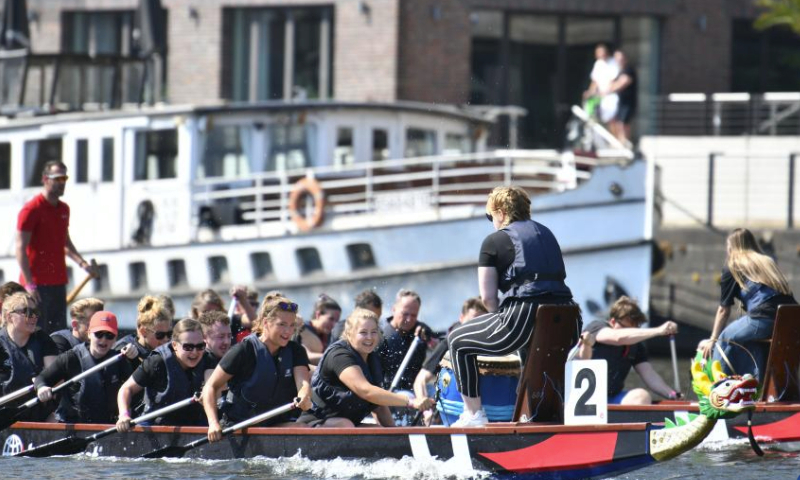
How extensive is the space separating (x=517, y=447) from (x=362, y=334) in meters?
1.35

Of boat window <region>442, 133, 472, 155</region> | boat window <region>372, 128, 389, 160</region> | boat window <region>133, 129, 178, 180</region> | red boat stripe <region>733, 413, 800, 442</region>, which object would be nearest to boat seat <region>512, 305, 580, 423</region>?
red boat stripe <region>733, 413, 800, 442</region>

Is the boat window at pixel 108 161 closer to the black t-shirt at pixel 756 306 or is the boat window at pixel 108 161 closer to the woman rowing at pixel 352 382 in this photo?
the woman rowing at pixel 352 382

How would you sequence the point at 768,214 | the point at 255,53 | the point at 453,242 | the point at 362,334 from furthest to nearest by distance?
the point at 255,53 < the point at 768,214 < the point at 453,242 < the point at 362,334

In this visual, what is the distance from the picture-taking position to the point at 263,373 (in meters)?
10.6

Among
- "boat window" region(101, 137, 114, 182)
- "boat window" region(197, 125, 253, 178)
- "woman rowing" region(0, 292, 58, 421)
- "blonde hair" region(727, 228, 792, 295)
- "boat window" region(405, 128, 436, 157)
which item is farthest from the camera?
"boat window" region(405, 128, 436, 157)

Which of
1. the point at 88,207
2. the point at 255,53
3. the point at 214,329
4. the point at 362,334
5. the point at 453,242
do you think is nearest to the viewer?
the point at 362,334

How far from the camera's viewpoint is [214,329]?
11242 mm

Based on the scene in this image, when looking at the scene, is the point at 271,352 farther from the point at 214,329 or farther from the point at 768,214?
the point at 768,214

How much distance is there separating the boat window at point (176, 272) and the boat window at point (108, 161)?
139cm

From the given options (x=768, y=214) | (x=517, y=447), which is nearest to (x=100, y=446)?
(x=517, y=447)

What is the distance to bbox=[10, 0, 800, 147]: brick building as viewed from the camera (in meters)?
25.5

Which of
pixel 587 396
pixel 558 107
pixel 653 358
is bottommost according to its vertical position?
pixel 653 358

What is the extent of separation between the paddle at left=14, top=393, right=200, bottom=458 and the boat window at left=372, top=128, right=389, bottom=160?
9.51 m

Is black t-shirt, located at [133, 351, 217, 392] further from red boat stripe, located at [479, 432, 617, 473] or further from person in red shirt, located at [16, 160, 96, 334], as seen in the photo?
person in red shirt, located at [16, 160, 96, 334]
